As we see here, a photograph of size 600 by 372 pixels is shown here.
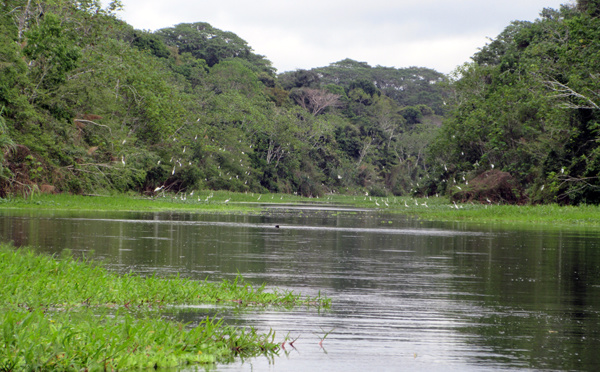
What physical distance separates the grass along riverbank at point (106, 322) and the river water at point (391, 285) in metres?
0.37

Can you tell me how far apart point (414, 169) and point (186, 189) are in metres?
53.0

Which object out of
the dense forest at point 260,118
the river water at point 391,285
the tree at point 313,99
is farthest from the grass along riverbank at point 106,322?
the tree at point 313,99

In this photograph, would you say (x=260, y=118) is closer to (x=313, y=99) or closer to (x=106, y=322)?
(x=313, y=99)

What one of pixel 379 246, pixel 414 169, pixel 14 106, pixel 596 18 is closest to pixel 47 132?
pixel 14 106

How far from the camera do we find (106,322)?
7004mm

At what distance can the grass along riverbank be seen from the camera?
5633 mm

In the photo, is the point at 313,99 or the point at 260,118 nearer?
the point at 260,118

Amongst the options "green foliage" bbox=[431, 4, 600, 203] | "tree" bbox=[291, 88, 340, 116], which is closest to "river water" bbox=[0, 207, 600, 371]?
"green foliage" bbox=[431, 4, 600, 203]

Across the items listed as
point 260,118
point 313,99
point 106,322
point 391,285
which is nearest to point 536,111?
point 260,118

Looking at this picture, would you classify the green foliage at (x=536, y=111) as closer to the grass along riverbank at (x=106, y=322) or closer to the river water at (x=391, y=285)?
the river water at (x=391, y=285)

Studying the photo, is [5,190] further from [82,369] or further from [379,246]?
[82,369]

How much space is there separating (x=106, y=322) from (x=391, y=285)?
567cm

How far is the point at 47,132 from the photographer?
34.2 metres

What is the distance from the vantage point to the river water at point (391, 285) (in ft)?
22.4
